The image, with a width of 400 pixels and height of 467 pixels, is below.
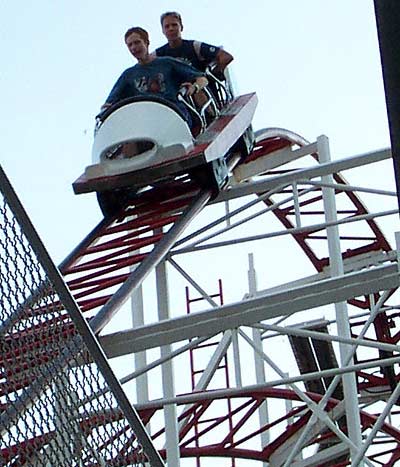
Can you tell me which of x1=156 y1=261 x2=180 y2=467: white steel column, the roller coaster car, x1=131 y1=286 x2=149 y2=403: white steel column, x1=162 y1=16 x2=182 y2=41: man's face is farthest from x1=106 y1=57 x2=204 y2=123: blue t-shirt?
x1=131 y1=286 x2=149 y2=403: white steel column

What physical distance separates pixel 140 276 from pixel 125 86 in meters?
2.02

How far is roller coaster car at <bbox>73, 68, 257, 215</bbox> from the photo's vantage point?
7945 millimetres

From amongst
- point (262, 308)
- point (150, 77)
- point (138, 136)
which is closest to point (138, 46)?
point (150, 77)

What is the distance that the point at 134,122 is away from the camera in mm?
7961

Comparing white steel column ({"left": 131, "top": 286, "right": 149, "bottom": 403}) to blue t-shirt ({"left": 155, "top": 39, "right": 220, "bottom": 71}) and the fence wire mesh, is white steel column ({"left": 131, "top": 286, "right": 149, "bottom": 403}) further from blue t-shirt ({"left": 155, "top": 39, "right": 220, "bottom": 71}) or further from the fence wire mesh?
the fence wire mesh

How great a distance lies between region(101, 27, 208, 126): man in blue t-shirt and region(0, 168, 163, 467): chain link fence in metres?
4.76

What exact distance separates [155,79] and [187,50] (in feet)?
1.79

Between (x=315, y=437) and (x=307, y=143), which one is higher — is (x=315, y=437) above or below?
below

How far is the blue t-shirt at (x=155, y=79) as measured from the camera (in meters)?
8.50

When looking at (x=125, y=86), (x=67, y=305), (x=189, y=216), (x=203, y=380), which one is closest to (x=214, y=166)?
Answer: (x=189, y=216)

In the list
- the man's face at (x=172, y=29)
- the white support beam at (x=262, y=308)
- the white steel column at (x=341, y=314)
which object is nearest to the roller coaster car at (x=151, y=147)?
the man's face at (x=172, y=29)

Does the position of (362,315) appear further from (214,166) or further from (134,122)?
(134,122)

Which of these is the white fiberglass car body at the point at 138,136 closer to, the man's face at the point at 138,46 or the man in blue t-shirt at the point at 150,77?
the man in blue t-shirt at the point at 150,77

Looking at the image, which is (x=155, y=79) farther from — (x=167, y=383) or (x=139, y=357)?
(x=167, y=383)
